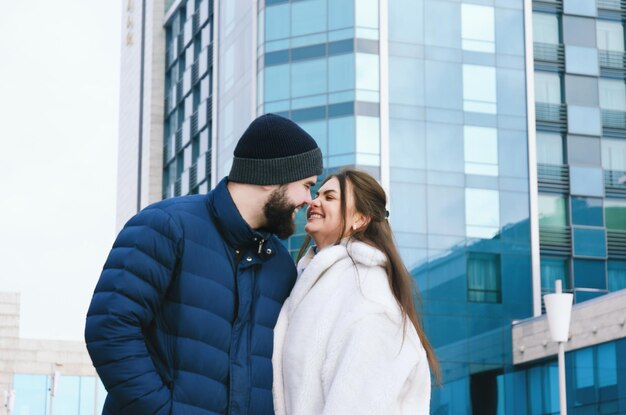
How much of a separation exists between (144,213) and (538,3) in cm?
4234

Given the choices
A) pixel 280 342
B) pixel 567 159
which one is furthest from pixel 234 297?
pixel 567 159

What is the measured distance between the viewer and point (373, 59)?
140 feet

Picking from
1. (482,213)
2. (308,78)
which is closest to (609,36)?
(482,213)

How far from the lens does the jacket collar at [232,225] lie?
4711 millimetres

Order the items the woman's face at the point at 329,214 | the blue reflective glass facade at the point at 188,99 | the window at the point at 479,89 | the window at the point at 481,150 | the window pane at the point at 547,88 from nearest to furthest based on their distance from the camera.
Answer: the woman's face at the point at 329,214 < the window at the point at 481,150 < the window at the point at 479,89 < the window pane at the point at 547,88 < the blue reflective glass facade at the point at 188,99

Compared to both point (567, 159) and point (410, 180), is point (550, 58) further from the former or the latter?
point (410, 180)

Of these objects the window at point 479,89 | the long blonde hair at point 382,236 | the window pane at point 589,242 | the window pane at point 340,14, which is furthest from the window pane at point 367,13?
the long blonde hair at point 382,236

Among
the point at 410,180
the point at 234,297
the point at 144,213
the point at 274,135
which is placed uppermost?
the point at 410,180

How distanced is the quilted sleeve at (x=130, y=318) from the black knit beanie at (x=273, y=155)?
1.51ft

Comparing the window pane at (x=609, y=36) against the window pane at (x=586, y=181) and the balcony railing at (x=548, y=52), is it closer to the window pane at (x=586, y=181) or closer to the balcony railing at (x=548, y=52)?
the balcony railing at (x=548, y=52)

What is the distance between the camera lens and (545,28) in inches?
1794

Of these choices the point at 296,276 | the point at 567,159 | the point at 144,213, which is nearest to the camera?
the point at 144,213

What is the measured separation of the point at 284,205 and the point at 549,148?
134 ft

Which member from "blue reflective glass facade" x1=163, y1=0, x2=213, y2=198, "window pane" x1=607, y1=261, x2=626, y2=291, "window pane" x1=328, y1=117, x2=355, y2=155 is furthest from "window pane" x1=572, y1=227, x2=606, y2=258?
"blue reflective glass facade" x1=163, y1=0, x2=213, y2=198
